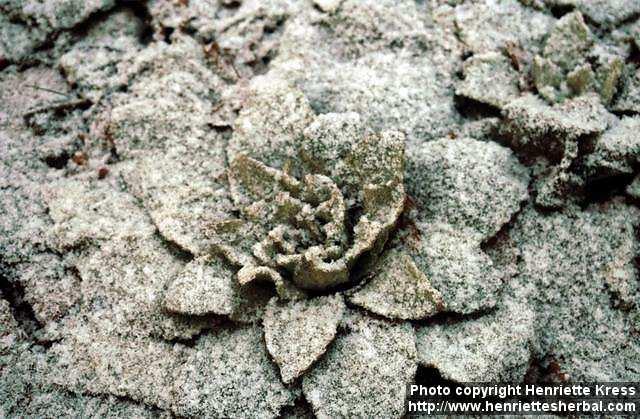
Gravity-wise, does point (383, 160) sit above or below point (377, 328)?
above

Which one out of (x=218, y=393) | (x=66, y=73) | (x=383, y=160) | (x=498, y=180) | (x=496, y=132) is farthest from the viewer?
(x=66, y=73)

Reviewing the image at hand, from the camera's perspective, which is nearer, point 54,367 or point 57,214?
point 54,367

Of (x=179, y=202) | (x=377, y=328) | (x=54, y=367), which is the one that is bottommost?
(x=54, y=367)

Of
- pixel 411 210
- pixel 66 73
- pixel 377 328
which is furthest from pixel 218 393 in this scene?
pixel 66 73

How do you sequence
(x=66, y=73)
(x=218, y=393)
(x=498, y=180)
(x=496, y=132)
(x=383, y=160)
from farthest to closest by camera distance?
1. (x=66, y=73)
2. (x=496, y=132)
3. (x=498, y=180)
4. (x=383, y=160)
5. (x=218, y=393)

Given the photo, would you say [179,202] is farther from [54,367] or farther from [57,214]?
[54,367]

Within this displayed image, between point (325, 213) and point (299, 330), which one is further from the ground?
point (325, 213)
